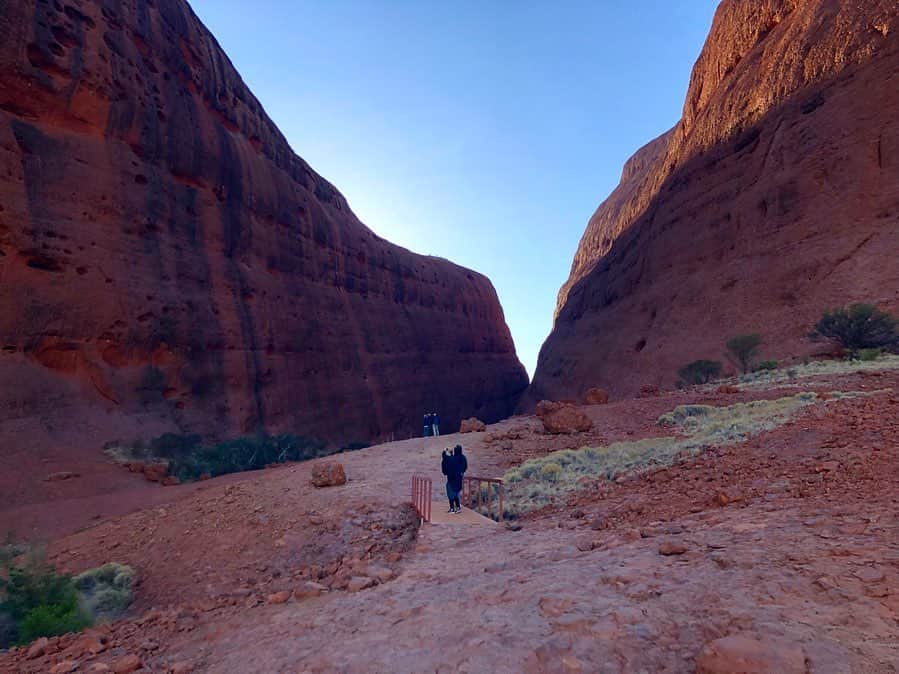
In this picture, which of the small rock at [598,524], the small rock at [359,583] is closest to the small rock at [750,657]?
the small rock at [598,524]

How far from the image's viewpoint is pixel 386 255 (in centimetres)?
4041

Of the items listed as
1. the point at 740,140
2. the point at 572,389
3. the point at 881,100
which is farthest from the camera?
the point at 572,389

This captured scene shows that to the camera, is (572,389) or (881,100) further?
(572,389)

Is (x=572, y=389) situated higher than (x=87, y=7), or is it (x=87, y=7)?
(x=87, y=7)

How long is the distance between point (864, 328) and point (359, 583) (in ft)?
A: 70.3

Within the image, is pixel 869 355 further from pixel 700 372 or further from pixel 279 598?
pixel 279 598

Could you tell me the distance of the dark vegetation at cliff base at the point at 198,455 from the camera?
1515 cm

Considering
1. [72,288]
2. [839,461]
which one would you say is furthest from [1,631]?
[72,288]

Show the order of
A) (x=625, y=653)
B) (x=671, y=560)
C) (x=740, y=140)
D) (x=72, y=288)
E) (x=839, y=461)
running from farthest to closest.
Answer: (x=740, y=140), (x=72, y=288), (x=839, y=461), (x=671, y=560), (x=625, y=653)

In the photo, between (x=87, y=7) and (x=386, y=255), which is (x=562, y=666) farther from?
(x=386, y=255)

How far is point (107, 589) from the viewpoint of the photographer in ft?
22.9

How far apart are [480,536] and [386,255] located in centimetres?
3541

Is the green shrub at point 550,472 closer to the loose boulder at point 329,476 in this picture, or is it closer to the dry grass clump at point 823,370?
the loose boulder at point 329,476

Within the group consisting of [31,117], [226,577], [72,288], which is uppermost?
[31,117]
